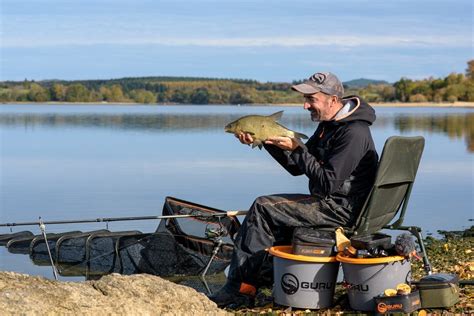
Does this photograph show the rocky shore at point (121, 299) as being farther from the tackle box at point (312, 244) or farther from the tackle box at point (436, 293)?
the tackle box at point (312, 244)

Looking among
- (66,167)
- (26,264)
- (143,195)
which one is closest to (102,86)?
(66,167)

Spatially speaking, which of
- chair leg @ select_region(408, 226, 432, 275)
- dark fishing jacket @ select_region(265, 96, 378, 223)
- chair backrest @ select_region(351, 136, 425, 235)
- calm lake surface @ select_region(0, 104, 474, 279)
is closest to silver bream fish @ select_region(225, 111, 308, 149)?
dark fishing jacket @ select_region(265, 96, 378, 223)

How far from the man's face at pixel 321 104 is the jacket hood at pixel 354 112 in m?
0.07

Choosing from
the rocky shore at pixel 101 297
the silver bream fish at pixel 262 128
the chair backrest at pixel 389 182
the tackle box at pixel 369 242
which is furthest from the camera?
the silver bream fish at pixel 262 128

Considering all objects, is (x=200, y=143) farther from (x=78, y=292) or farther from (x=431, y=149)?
(x=78, y=292)

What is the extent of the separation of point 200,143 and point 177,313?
21.6 m

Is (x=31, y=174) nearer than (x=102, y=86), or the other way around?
(x=31, y=174)

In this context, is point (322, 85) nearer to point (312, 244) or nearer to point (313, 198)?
point (313, 198)

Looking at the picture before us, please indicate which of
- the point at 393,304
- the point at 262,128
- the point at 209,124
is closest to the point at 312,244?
the point at 393,304

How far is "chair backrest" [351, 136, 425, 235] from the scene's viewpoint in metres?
5.56

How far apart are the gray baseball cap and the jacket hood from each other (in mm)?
78

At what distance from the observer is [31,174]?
1731cm

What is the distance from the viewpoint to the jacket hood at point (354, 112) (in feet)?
18.8

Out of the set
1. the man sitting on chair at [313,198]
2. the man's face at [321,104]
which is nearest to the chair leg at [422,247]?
the man sitting on chair at [313,198]
